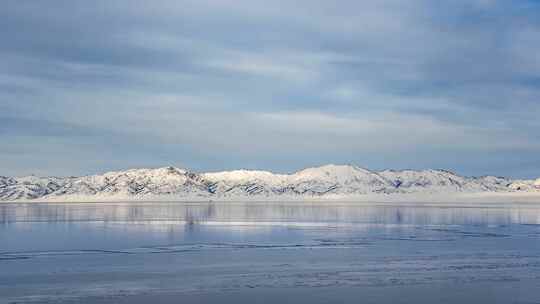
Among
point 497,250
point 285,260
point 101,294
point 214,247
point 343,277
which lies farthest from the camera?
point 214,247

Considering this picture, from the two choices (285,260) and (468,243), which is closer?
(285,260)

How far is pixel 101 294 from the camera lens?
78.7 feet

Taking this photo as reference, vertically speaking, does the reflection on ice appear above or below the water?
below

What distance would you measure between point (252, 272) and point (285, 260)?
A: 4.82 m

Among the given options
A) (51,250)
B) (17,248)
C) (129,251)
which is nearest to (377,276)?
(129,251)

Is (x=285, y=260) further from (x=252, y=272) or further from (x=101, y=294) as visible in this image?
(x=101, y=294)

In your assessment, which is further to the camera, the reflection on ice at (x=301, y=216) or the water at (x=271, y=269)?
the reflection on ice at (x=301, y=216)

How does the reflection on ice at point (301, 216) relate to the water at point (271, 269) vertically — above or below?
below

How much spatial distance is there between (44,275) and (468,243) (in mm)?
25889

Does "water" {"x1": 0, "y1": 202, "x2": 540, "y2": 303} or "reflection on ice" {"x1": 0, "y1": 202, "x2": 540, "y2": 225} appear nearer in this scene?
"water" {"x1": 0, "y1": 202, "x2": 540, "y2": 303}

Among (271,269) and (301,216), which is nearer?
(271,269)

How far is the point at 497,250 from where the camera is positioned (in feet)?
125

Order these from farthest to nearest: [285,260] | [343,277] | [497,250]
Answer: [497,250]
[285,260]
[343,277]

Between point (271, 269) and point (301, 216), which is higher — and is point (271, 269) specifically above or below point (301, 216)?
above
